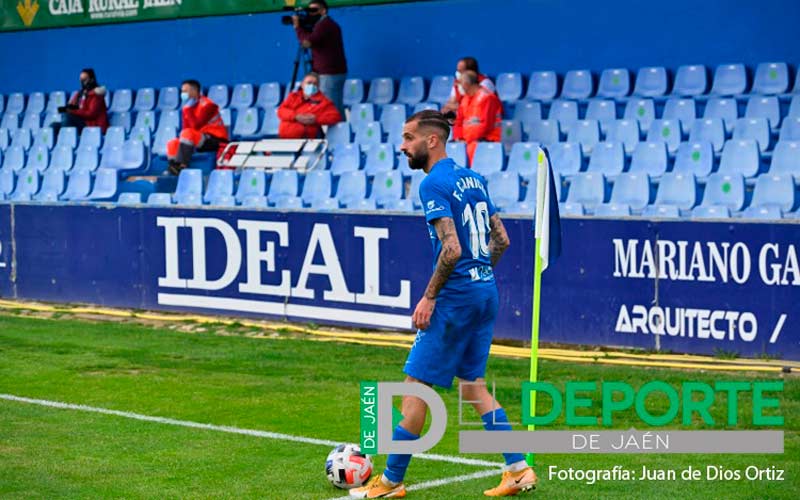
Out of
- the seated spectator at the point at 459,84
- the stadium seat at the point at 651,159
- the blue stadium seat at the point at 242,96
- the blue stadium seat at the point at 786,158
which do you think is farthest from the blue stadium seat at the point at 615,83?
the blue stadium seat at the point at 242,96

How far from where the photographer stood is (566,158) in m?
16.9

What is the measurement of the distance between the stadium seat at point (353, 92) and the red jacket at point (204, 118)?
6.42 feet

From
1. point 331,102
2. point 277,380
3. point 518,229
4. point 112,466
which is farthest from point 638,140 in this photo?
point 112,466

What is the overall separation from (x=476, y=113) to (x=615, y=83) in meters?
2.19

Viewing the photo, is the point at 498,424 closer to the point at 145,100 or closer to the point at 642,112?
the point at 642,112

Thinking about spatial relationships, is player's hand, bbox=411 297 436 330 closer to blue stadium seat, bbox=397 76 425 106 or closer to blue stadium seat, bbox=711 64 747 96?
blue stadium seat, bbox=711 64 747 96

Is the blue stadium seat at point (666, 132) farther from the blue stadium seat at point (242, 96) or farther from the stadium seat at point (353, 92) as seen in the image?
the blue stadium seat at point (242, 96)

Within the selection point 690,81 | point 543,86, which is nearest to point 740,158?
point 690,81

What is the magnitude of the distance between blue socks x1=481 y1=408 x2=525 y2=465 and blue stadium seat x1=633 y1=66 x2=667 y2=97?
1116 cm

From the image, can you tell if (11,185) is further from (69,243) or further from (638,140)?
(638,140)

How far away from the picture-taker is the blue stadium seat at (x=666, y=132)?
16.7 metres

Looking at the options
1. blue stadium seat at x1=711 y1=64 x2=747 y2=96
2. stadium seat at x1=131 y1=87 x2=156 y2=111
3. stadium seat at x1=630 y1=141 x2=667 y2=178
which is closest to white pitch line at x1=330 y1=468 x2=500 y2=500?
stadium seat at x1=630 y1=141 x2=667 y2=178

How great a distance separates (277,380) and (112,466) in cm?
350

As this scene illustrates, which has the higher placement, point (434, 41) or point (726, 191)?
point (434, 41)
